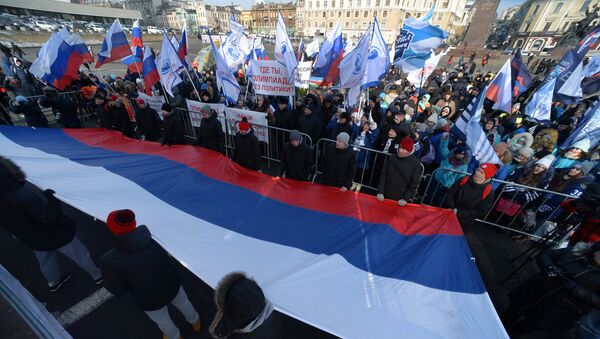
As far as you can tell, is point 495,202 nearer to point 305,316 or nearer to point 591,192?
point 591,192

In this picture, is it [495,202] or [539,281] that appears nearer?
[539,281]

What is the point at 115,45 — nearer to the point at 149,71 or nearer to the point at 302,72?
the point at 149,71

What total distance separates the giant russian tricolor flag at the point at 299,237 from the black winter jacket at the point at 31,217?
37 centimetres

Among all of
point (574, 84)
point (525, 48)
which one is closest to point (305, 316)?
point (574, 84)

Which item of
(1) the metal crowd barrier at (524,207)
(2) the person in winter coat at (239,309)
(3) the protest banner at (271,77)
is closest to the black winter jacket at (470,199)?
(1) the metal crowd barrier at (524,207)

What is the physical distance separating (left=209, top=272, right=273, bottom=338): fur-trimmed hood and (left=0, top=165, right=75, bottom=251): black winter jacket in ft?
9.38

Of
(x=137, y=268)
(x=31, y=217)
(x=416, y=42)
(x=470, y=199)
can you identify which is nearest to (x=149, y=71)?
(x=31, y=217)

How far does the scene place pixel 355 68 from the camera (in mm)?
5742

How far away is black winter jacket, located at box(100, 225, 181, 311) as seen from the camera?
7.68 feet

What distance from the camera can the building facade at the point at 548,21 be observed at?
208ft

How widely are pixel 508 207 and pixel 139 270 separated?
6272 mm

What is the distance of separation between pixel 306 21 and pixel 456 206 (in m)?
97.5

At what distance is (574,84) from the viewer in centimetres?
666

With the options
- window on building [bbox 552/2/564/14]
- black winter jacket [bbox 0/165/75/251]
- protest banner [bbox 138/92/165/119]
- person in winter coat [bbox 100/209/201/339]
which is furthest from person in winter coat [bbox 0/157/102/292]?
window on building [bbox 552/2/564/14]
